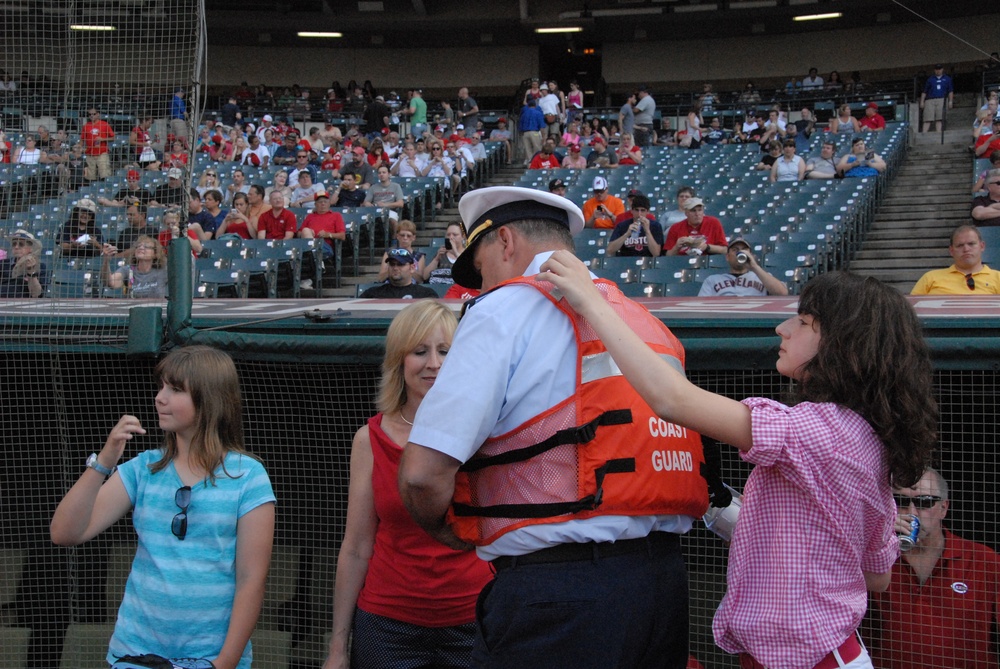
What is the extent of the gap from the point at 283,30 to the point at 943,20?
1924 cm

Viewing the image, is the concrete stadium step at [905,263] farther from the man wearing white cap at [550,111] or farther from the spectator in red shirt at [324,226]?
the man wearing white cap at [550,111]

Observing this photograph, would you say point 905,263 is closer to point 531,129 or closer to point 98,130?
point 98,130

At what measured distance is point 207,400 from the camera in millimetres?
2854

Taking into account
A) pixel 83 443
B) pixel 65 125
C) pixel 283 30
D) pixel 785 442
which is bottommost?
pixel 83 443

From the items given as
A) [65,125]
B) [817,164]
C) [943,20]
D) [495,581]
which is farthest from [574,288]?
[943,20]

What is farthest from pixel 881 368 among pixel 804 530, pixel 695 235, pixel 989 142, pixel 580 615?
pixel 989 142

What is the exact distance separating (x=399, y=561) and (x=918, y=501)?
1.66 meters

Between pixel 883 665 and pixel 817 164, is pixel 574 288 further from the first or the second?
pixel 817 164

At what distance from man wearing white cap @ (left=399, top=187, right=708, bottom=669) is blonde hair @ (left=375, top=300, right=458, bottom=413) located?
0.77m

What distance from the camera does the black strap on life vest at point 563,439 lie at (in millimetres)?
2041

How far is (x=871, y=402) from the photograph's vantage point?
6.33 ft

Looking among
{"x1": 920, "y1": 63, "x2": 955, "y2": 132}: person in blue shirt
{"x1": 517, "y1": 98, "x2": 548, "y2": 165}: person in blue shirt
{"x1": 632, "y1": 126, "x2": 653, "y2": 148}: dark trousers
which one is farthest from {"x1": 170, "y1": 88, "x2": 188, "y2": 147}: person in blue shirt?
{"x1": 920, "y1": 63, "x2": 955, "y2": 132}: person in blue shirt

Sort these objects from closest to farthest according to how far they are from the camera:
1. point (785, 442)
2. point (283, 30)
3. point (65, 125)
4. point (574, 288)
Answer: point (785, 442) → point (574, 288) → point (65, 125) → point (283, 30)

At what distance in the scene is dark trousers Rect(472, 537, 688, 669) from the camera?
6.53ft
